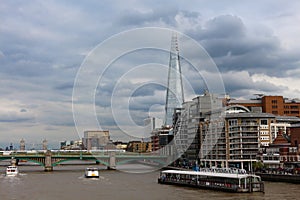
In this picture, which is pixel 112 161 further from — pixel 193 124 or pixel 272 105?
pixel 272 105

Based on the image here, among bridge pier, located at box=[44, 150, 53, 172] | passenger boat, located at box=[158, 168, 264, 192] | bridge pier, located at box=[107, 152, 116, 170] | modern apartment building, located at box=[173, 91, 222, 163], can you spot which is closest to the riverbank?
passenger boat, located at box=[158, 168, 264, 192]

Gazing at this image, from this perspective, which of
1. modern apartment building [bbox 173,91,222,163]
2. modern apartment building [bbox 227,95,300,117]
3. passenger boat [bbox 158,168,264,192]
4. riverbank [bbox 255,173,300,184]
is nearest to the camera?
passenger boat [bbox 158,168,264,192]

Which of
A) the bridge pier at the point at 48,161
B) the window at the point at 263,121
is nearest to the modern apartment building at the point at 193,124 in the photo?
the window at the point at 263,121

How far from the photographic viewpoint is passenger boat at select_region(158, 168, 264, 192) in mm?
48656

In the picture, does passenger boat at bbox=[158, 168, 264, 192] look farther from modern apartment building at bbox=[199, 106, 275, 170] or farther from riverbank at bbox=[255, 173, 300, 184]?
modern apartment building at bbox=[199, 106, 275, 170]

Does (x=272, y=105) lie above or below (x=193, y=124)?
above

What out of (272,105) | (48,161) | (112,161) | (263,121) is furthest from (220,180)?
(272,105)

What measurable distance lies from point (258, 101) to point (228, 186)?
253 ft

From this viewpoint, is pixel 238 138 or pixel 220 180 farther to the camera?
pixel 238 138

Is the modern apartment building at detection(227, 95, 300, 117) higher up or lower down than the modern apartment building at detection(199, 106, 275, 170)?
higher up

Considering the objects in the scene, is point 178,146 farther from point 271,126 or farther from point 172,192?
point 172,192

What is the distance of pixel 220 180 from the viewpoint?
170 ft

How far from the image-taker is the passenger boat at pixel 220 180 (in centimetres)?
4866

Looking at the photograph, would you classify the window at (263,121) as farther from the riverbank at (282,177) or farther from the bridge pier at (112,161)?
the bridge pier at (112,161)
